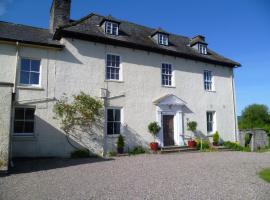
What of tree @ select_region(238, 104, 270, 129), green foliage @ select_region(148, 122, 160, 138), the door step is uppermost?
tree @ select_region(238, 104, 270, 129)

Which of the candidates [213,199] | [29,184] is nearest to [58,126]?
[29,184]

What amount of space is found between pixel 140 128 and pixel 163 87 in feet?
11.9

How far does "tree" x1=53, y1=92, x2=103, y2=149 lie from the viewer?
1321cm

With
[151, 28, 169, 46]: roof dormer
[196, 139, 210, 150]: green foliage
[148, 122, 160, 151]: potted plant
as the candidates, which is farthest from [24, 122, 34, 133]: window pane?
[196, 139, 210, 150]: green foliage

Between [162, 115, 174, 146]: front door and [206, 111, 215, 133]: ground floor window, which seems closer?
[162, 115, 174, 146]: front door

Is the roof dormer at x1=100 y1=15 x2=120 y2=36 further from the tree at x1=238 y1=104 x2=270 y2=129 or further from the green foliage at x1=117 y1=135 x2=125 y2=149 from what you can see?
the tree at x1=238 y1=104 x2=270 y2=129

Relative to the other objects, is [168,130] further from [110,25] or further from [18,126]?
[18,126]

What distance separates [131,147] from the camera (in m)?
15.2

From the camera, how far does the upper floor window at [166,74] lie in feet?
57.7

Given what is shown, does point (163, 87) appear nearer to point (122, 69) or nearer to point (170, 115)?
point (170, 115)

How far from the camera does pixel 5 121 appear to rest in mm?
8539

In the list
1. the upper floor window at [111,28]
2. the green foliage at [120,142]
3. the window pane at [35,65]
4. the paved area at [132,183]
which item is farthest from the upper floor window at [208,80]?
the window pane at [35,65]

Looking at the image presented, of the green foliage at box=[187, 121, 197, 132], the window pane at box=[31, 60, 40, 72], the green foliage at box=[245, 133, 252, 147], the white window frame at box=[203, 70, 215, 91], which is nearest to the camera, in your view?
the window pane at box=[31, 60, 40, 72]

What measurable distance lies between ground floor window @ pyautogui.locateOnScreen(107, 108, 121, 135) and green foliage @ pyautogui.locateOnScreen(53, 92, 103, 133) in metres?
0.77
